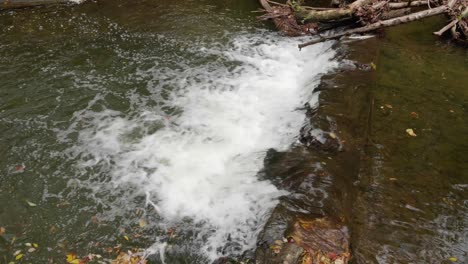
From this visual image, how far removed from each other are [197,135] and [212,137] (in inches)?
9.9

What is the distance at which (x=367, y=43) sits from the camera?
28.3 feet

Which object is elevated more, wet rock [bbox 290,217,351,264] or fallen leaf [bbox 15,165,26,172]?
wet rock [bbox 290,217,351,264]

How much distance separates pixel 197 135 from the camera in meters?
6.17

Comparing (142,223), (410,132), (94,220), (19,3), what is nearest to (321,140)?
(410,132)

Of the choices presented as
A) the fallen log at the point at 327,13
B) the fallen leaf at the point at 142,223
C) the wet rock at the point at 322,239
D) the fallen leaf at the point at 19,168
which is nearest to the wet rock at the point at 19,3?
the fallen leaf at the point at 19,168

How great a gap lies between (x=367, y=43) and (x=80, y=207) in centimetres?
705

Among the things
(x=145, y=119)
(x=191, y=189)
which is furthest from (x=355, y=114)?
(x=145, y=119)

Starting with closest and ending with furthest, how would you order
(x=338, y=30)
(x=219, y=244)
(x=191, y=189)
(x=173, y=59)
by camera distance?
(x=219, y=244) → (x=191, y=189) → (x=173, y=59) → (x=338, y=30)

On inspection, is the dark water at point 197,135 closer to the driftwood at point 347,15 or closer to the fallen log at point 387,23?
the driftwood at point 347,15

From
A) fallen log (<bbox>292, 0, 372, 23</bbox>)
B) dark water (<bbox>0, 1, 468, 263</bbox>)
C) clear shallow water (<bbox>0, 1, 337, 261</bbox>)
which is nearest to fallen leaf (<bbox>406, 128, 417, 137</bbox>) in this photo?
dark water (<bbox>0, 1, 468, 263</bbox>)

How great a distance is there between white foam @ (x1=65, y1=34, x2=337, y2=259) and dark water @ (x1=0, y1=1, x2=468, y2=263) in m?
0.03

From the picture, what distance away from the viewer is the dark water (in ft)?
14.6

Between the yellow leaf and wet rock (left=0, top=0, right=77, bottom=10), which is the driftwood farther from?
wet rock (left=0, top=0, right=77, bottom=10)

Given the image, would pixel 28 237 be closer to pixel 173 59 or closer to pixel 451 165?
pixel 173 59
